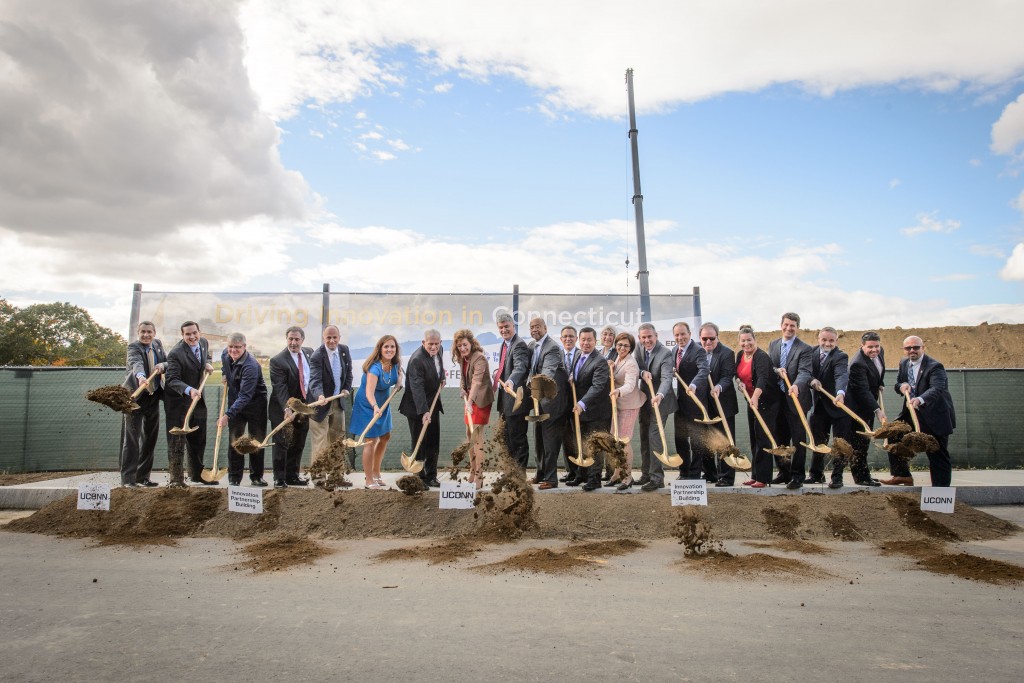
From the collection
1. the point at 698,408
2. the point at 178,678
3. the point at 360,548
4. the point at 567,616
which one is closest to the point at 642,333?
the point at 698,408

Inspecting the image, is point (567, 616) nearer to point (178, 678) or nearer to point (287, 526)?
point (178, 678)

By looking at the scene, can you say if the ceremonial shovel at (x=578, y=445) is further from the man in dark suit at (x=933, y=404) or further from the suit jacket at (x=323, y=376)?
the man in dark suit at (x=933, y=404)

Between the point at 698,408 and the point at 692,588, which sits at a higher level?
the point at 698,408

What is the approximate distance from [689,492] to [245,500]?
429cm

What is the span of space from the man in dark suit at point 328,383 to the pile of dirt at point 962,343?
1801 inches

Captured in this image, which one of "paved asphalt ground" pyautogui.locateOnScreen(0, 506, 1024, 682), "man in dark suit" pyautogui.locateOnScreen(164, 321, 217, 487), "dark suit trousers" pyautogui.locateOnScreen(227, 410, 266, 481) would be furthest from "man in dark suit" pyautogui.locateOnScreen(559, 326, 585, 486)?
"man in dark suit" pyautogui.locateOnScreen(164, 321, 217, 487)

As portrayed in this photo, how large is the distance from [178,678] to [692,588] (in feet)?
10.3

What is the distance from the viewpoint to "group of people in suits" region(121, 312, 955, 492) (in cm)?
841

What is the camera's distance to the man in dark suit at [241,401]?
853 cm

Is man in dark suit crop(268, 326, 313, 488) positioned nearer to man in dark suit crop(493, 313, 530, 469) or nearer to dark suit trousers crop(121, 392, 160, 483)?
dark suit trousers crop(121, 392, 160, 483)

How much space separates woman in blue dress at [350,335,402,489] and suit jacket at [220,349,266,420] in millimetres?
1116

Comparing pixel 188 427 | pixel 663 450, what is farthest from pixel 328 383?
pixel 663 450

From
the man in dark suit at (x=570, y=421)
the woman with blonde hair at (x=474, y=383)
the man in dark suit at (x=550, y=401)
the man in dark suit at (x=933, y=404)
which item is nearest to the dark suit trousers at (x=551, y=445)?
the man in dark suit at (x=550, y=401)

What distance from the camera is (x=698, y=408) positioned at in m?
8.52
